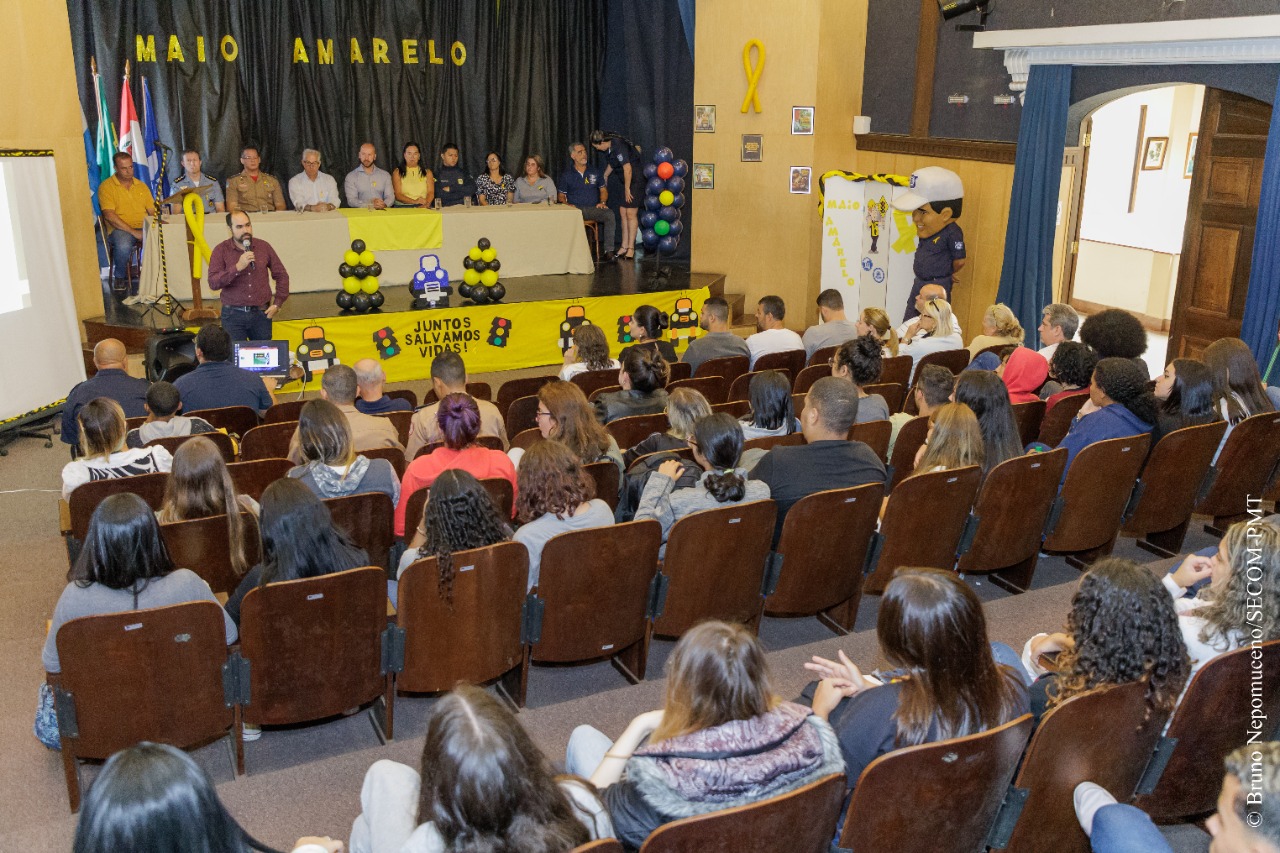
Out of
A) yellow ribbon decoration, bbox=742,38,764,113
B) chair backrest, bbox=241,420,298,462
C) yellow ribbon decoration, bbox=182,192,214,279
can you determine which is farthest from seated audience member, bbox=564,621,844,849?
yellow ribbon decoration, bbox=742,38,764,113

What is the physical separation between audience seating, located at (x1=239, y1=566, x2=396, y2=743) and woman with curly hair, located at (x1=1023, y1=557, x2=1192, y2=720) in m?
1.92

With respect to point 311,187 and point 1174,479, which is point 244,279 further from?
point 1174,479

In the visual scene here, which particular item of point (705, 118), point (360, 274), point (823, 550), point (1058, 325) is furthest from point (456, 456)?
point (705, 118)

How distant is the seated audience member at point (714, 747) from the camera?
6.79 ft

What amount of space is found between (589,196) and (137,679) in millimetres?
10021

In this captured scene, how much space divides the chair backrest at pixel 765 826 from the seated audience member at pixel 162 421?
3.60 meters

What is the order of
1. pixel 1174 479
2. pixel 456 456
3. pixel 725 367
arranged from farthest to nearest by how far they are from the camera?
pixel 725 367 → pixel 1174 479 → pixel 456 456

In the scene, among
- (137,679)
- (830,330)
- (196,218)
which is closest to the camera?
(137,679)

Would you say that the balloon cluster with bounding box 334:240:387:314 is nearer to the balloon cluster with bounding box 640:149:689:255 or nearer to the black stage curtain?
the black stage curtain

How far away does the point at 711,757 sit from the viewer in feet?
6.78

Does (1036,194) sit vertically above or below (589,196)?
above

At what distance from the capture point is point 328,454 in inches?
159

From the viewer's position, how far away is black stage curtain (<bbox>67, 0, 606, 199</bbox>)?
434 inches

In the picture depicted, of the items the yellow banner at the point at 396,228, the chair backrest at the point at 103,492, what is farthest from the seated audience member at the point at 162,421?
the yellow banner at the point at 396,228
